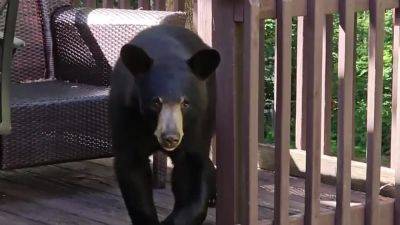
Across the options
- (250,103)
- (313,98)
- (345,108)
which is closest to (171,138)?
(250,103)

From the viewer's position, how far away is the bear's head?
298 centimetres

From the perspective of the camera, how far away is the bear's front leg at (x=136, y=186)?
3.33m

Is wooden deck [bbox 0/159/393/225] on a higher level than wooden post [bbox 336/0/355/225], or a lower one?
lower

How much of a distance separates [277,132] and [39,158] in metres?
1.32

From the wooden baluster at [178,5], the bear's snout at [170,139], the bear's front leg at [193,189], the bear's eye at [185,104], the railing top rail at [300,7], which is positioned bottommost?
the bear's front leg at [193,189]

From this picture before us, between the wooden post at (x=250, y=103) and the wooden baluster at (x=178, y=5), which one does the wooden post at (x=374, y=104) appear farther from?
the wooden baluster at (x=178, y=5)

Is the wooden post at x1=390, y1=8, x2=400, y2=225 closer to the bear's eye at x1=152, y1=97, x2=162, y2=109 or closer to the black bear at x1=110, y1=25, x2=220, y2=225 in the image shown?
the black bear at x1=110, y1=25, x2=220, y2=225

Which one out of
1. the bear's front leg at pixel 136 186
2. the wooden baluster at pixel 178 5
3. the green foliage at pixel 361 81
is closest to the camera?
the bear's front leg at pixel 136 186

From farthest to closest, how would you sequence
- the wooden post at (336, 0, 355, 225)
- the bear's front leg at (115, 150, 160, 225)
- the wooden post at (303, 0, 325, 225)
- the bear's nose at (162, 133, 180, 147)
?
the wooden post at (336, 0, 355, 225) < the wooden post at (303, 0, 325, 225) < the bear's front leg at (115, 150, 160, 225) < the bear's nose at (162, 133, 180, 147)

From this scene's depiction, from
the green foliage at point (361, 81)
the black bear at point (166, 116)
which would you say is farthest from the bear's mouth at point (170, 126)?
the green foliage at point (361, 81)

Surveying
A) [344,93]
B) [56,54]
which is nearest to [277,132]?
[344,93]

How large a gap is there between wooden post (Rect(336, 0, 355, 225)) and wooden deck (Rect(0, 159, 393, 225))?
8 cm

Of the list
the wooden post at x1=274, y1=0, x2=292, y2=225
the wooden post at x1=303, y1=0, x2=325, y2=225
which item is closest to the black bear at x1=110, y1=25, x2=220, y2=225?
the wooden post at x1=274, y1=0, x2=292, y2=225

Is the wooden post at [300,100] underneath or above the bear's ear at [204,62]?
underneath
